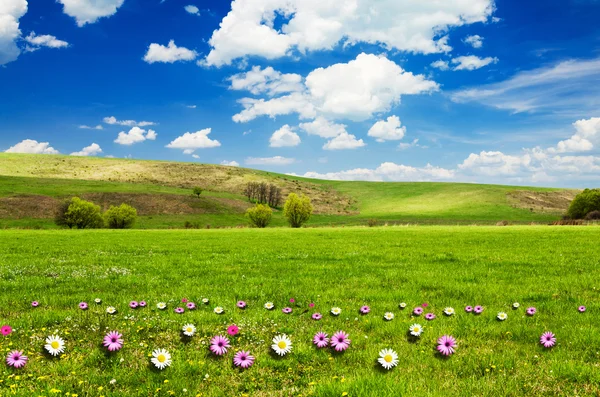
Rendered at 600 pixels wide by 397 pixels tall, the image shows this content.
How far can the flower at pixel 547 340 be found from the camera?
267 inches

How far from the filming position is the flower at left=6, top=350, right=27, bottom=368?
5902 millimetres

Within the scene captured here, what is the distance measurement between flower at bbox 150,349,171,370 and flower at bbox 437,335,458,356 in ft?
14.5

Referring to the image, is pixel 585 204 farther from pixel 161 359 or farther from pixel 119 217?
pixel 161 359

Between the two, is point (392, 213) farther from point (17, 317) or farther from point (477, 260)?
point (17, 317)

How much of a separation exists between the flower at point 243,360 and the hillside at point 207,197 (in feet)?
319

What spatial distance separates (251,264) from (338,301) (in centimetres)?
794

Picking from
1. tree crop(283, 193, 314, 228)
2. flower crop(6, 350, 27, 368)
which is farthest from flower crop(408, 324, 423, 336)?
tree crop(283, 193, 314, 228)

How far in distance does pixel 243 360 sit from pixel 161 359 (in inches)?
50.0

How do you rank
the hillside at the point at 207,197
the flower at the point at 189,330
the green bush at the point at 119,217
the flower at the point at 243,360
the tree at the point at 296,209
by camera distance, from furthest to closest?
the hillside at the point at 207,197 → the tree at the point at 296,209 → the green bush at the point at 119,217 → the flower at the point at 189,330 → the flower at the point at 243,360

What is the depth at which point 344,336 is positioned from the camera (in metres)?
6.77

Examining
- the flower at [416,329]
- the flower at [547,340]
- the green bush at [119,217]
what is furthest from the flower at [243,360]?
the green bush at [119,217]

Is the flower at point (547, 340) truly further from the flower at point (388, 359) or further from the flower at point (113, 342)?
the flower at point (113, 342)

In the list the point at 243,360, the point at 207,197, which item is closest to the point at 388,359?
the point at 243,360

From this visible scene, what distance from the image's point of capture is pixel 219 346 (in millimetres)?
6582
